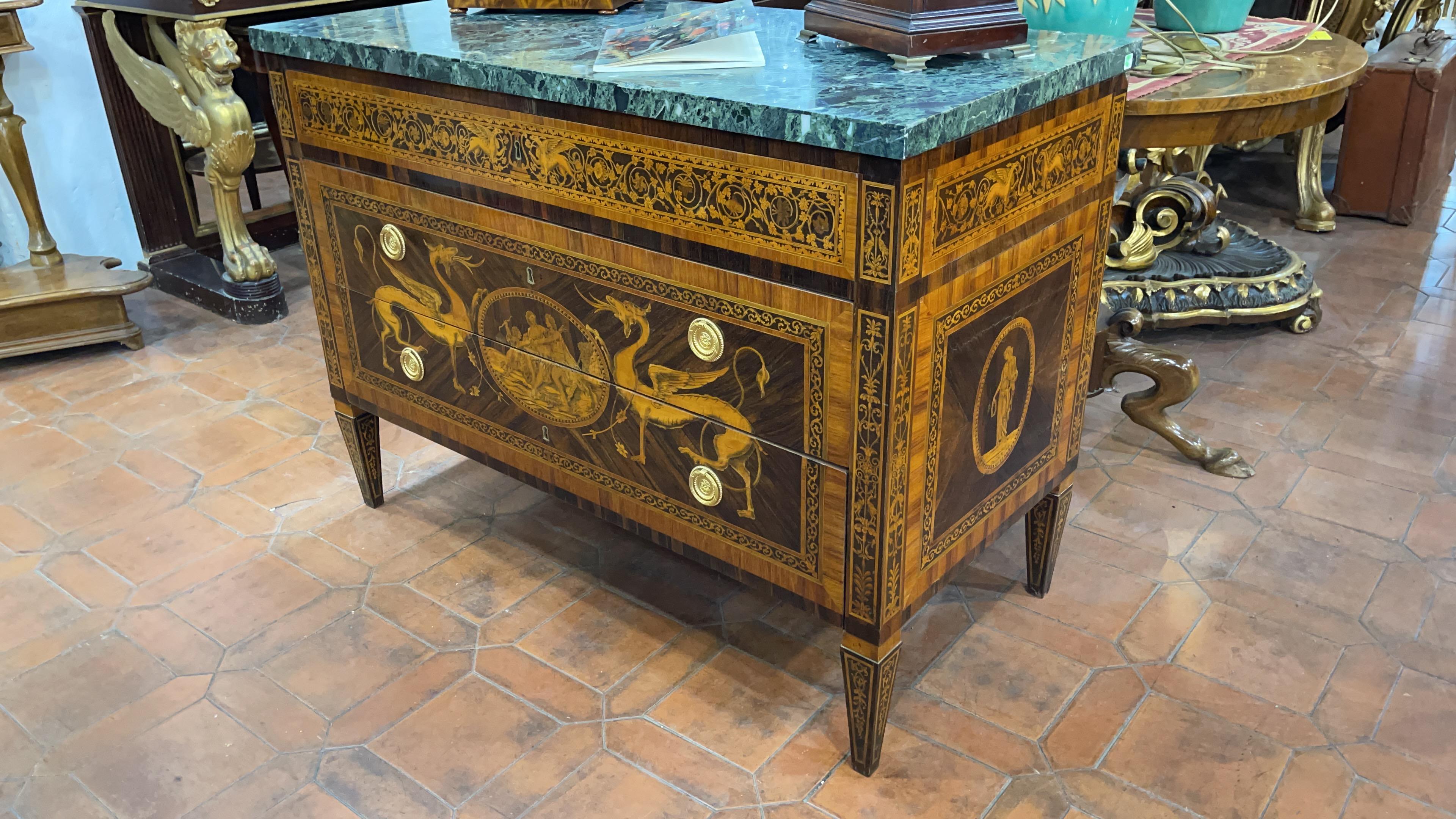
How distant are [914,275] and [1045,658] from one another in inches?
41.4

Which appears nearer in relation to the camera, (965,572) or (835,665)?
(835,665)

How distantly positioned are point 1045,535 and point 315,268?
1766 millimetres

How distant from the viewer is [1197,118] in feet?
8.00

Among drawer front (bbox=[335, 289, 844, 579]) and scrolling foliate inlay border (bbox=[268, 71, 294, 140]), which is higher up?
scrolling foliate inlay border (bbox=[268, 71, 294, 140])

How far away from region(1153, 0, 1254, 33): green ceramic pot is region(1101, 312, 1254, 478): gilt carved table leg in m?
0.78

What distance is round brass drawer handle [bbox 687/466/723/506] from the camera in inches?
77.1

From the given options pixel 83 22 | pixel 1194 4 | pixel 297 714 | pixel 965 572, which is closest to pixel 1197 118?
pixel 1194 4

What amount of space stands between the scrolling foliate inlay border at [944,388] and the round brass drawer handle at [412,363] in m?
1.21

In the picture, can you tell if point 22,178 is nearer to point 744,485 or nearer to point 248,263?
point 248,263

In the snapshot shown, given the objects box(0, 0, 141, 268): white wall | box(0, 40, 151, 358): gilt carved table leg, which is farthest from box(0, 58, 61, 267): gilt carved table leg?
box(0, 0, 141, 268): white wall

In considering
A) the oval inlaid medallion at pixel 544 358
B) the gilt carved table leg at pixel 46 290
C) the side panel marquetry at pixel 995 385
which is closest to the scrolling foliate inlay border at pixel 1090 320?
the side panel marquetry at pixel 995 385

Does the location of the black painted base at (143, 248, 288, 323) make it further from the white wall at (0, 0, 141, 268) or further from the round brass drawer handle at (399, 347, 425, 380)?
the round brass drawer handle at (399, 347, 425, 380)

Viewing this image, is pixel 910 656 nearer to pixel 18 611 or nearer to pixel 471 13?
pixel 471 13

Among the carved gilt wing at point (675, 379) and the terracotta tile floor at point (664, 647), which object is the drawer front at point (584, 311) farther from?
the terracotta tile floor at point (664, 647)
